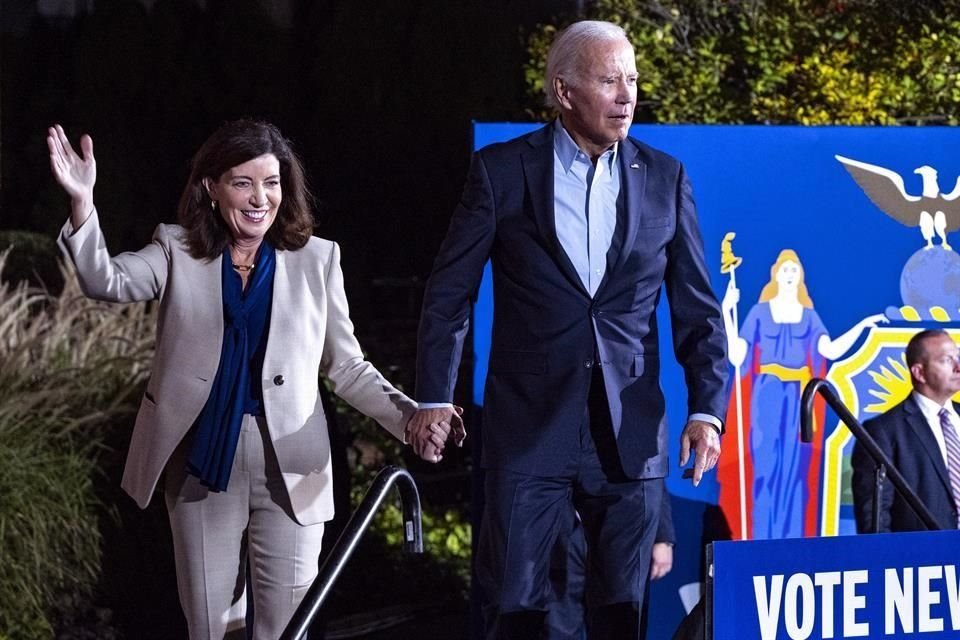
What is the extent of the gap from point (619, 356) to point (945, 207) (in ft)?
6.00

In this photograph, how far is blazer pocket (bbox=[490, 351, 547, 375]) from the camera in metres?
3.96

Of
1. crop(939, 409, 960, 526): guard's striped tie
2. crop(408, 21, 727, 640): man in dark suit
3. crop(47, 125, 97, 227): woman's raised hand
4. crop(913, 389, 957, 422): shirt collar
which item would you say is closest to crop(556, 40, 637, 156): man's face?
crop(408, 21, 727, 640): man in dark suit

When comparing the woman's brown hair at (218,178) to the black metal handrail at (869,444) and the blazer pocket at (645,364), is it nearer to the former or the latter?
the blazer pocket at (645,364)

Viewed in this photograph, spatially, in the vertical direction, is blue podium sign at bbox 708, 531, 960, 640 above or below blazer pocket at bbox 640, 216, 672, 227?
below

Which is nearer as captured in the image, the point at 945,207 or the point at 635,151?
the point at 635,151

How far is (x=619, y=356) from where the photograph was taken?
3938 millimetres

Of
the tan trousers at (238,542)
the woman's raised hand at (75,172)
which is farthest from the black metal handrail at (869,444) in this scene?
the woman's raised hand at (75,172)

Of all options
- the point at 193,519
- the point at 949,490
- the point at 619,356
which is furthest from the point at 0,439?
the point at 949,490

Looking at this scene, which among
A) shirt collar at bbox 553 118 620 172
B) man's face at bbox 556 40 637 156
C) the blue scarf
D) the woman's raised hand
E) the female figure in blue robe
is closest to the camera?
the woman's raised hand

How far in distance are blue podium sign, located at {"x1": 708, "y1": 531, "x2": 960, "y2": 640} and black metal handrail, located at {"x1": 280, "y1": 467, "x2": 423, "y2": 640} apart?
81 centimetres

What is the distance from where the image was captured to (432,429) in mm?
3941

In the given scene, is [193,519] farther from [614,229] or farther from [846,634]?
[846,634]

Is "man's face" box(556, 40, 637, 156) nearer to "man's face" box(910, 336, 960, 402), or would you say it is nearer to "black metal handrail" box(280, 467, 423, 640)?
"black metal handrail" box(280, 467, 423, 640)

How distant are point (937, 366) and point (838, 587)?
234 centimetres
